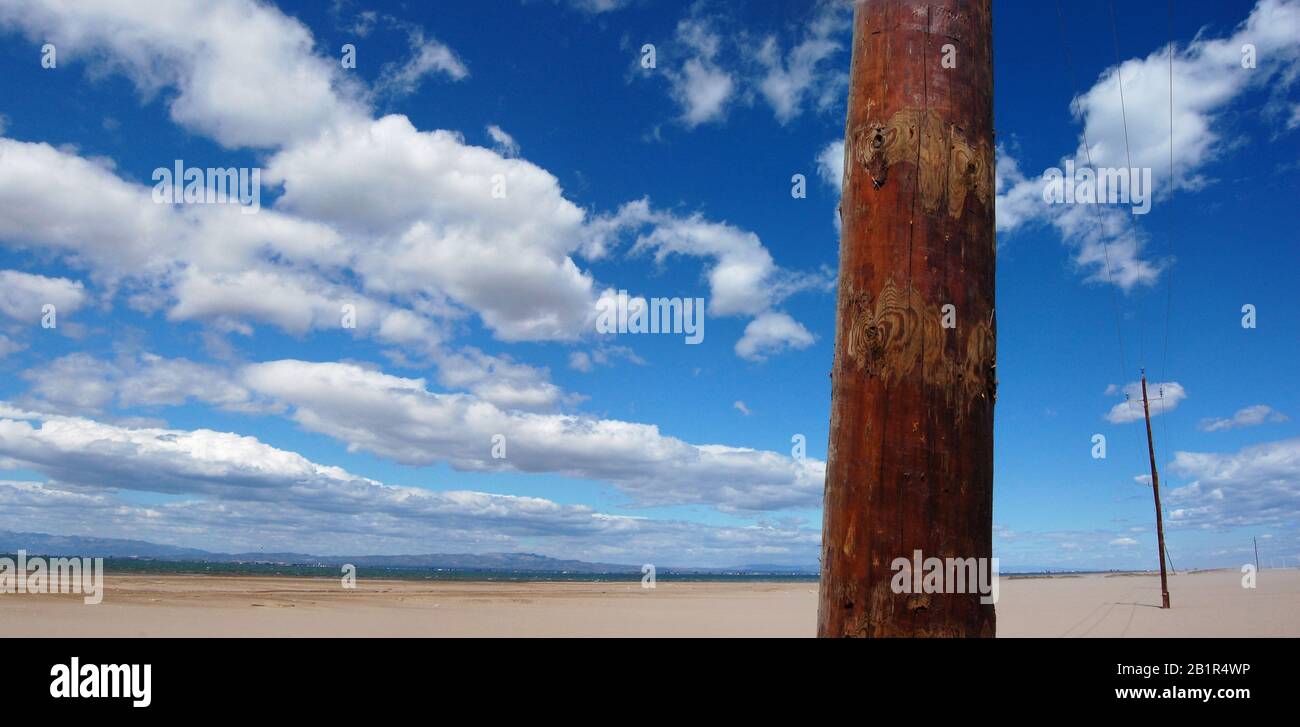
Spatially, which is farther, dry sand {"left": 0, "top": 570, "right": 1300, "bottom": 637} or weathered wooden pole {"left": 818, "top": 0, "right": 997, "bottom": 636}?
dry sand {"left": 0, "top": 570, "right": 1300, "bottom": 637}

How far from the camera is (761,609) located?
27.6 metres

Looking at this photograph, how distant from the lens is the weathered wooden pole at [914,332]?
1.39 m

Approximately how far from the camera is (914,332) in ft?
4.75

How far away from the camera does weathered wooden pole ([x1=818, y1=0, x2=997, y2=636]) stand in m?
1.39
